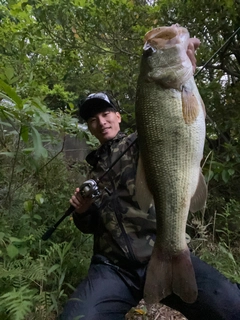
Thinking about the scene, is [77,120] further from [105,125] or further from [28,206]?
[105,125]

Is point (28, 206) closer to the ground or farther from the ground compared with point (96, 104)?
closer to the ground

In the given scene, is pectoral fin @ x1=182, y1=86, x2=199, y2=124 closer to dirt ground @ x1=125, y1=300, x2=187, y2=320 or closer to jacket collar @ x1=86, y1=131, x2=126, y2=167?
jacket collar @ x1=86, y1=131, x2=126, y2=167

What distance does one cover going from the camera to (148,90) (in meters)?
1.93

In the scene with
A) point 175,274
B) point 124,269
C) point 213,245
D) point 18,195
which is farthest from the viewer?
point 213,245

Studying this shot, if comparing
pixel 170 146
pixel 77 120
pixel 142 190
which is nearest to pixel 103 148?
pixel 142 190

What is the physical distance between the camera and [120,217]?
2479 millimetres

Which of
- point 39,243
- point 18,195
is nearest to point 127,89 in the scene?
point 18,195

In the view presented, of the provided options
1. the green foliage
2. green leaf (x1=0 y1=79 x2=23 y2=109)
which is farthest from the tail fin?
green leaf (x1=0 y1=79 x2=23 y2=109)

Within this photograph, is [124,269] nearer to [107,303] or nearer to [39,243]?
[107,303]

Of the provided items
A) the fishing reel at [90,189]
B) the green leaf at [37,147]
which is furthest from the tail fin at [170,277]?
the green leaf at [37,147]

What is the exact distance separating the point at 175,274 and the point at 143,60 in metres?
1.17

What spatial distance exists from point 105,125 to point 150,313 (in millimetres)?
1760

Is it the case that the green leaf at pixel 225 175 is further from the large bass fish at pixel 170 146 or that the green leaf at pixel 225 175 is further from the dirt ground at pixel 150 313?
the large bass fish at pixel 170 146

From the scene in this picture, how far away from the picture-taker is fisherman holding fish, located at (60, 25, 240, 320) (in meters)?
1.91
